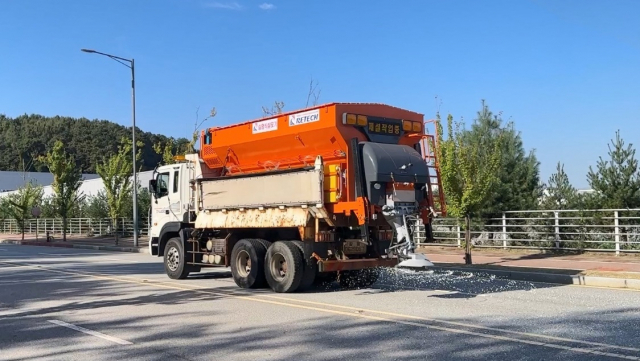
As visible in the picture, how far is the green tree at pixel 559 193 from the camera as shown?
22.5 metres

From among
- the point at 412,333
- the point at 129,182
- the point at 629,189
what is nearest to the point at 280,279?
the point at 412,333

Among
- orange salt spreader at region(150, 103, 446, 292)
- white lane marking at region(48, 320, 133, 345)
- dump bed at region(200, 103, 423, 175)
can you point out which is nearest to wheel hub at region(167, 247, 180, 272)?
orange salt spreader at region(150, 103, 446, 292)

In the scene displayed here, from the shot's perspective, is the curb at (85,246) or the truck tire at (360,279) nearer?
the truck tire at (360,279)

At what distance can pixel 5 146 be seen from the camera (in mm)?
102750

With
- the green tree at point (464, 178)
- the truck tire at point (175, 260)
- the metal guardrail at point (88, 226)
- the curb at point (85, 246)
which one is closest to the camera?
the truck tire at point (175, 260)

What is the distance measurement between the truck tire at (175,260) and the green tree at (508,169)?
11372 millimetres

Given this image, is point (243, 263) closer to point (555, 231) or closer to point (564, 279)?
point (564, 279)

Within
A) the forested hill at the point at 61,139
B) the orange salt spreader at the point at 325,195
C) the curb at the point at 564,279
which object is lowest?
the curb at the point at 564,279

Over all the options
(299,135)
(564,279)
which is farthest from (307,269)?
(564,279)

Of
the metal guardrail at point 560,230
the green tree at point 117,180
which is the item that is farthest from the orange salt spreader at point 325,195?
the green tree at point 117,180

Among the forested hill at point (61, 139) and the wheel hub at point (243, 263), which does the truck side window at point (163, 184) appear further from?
the forested hill at point (61, 139)

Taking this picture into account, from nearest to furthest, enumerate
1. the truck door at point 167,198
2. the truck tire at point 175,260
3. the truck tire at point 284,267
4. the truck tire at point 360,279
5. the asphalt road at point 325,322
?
the asphalt road at point 325,322 → the truck tire at point 284,267 → the truck tire at point 360,279 → the truck tire at point 175,260 → the truck door at point 167,198

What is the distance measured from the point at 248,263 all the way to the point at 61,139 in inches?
3698

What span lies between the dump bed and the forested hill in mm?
84882
